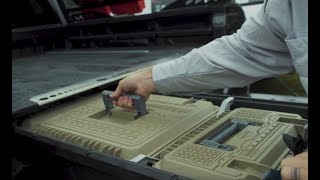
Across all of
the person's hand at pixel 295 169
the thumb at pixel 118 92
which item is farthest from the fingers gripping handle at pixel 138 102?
the person's hand at pixel 295 169

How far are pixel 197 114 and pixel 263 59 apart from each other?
15.2 inches

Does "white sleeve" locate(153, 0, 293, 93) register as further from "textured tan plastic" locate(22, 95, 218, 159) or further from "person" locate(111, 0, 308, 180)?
"textured tan plastic" locate(22, 95, 218, 159)

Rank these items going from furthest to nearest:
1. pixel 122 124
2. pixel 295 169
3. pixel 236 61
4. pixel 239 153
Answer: pixel 122 124, pixel 236 61, pixel 239 153, pixel 295 169

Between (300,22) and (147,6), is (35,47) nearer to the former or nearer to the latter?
(147,6)

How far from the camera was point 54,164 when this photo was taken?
132 cm

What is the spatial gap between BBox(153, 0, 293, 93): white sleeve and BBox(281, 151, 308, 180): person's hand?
1.69 ft

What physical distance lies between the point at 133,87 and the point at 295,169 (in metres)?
0.91

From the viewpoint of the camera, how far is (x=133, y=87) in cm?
153

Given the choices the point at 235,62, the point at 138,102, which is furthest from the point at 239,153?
the point at 138,102

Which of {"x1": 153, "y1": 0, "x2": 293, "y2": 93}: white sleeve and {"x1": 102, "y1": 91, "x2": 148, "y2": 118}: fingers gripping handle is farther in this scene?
{"x1": 102, "y1": 91, "x2": 148, "y2": 118}: fingers gripping handle

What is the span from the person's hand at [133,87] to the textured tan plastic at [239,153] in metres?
0.29

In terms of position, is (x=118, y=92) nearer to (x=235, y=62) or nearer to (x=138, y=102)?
(x=138, y=102)

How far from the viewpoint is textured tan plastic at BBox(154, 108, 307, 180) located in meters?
1.03

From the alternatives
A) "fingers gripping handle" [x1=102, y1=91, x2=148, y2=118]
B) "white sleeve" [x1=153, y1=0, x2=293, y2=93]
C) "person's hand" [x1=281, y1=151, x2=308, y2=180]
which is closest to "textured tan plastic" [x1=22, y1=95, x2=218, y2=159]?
"fingers gripping handle" [x1=102, y1=91, x2=148, y2=118]
